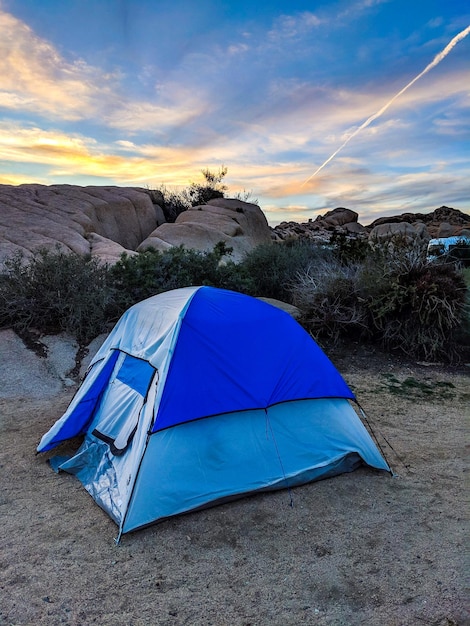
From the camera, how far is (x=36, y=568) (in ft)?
9.33

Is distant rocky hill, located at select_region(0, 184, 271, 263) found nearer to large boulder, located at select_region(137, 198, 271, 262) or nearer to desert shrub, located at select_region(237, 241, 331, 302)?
large boulder, located at select_region(137, 198, 271, 262)

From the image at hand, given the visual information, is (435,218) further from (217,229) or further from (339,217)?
(217,229)

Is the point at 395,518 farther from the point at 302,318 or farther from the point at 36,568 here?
the point at 302,318

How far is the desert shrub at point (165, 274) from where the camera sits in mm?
8320

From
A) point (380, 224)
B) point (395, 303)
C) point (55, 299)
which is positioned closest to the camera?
point (395, 303)

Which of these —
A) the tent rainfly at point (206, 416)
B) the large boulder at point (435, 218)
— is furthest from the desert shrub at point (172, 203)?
the large boulder at point (435, 218)

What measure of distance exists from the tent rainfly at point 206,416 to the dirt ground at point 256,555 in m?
0.16

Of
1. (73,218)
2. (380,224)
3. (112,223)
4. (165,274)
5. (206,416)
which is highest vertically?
(73,218)

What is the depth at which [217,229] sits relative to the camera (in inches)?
631

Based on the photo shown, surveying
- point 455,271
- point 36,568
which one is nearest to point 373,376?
point 455,271

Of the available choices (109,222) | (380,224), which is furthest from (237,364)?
(380,224)

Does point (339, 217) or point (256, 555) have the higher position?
point (256, 555)

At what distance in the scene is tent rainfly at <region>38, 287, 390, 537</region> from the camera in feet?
11.2

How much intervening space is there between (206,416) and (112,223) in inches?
504
